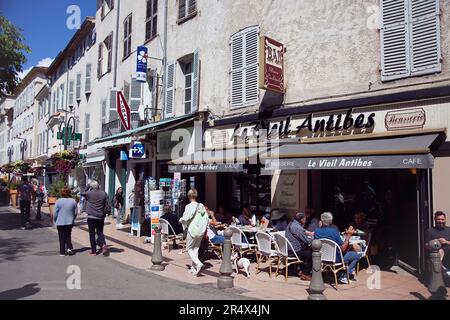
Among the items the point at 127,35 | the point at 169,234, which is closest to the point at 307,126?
the point at 169,234

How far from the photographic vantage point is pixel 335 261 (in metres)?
6.86

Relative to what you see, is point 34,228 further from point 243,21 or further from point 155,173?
point 243,21

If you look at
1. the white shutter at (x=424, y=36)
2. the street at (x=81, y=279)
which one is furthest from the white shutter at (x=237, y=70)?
the street at (x=81, y=279)

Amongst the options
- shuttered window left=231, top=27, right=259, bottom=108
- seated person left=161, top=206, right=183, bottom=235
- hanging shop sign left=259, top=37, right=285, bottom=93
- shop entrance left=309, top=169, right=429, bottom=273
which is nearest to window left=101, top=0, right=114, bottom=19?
shuttered window left=231, top=27, right=259, bottom=108

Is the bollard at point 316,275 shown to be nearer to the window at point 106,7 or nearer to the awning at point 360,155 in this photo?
the awning at point 360,155

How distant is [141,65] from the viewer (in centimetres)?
1516

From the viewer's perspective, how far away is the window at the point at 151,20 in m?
15.9

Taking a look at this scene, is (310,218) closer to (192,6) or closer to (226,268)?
(226,268)

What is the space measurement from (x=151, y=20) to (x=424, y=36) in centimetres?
1144

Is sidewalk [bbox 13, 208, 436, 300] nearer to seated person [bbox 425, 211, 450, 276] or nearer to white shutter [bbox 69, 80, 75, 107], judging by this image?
seated person [bbox 425, 211, 450, 276]

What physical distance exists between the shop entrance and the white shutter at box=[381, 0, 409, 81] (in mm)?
2004

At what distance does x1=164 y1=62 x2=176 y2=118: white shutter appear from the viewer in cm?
1436

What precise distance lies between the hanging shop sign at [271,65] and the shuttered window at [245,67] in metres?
1.10

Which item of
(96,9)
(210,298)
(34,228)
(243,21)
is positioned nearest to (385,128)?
(210,298)
